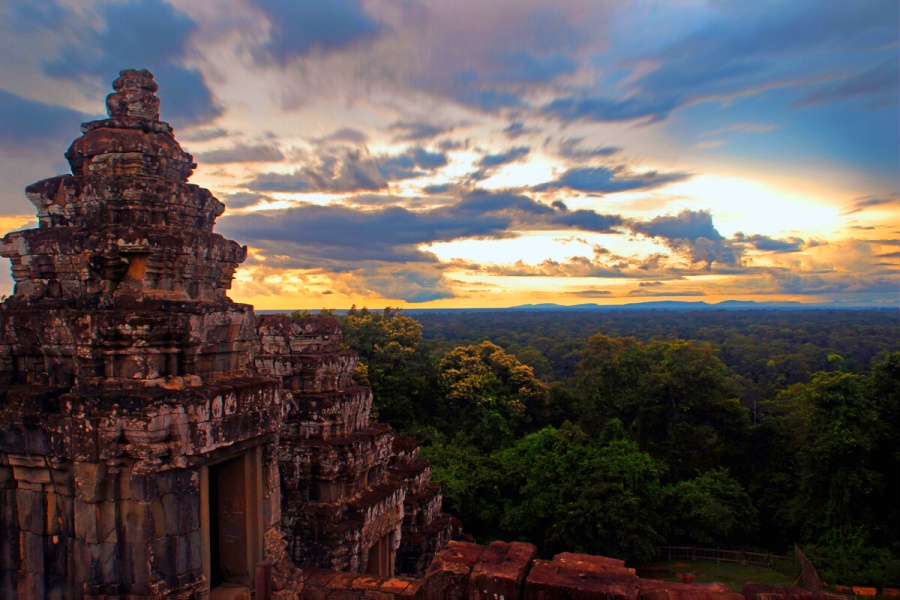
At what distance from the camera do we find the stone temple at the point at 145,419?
202 inches

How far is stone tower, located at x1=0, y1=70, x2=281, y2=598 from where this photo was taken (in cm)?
518

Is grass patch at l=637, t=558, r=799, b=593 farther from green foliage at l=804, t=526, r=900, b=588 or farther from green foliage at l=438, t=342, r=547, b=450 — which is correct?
green foliage at l=438, t=342, r=547, b=450

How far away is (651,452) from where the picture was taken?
956 inches

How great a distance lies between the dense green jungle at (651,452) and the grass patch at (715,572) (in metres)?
0.84

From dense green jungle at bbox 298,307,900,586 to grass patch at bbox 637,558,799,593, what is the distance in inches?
33.2

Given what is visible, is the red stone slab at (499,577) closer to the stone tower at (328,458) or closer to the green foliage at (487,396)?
the stone tower at (328,458)

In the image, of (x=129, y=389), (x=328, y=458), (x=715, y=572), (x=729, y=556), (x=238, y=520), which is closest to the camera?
(x=129, y=389)

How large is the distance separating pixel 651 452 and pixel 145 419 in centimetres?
2298

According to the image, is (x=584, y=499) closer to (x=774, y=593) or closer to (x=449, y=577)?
(x=774, y=593)

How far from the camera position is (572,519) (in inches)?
661

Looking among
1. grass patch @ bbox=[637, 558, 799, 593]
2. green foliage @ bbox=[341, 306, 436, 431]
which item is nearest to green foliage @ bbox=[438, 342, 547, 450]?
green foliage @ bbox=[341, 306, 436, 431]

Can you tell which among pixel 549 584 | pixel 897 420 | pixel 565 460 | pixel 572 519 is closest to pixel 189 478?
pixel 549 584

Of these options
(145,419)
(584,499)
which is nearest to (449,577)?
(145,419)

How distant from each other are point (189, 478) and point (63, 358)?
6.08ft
